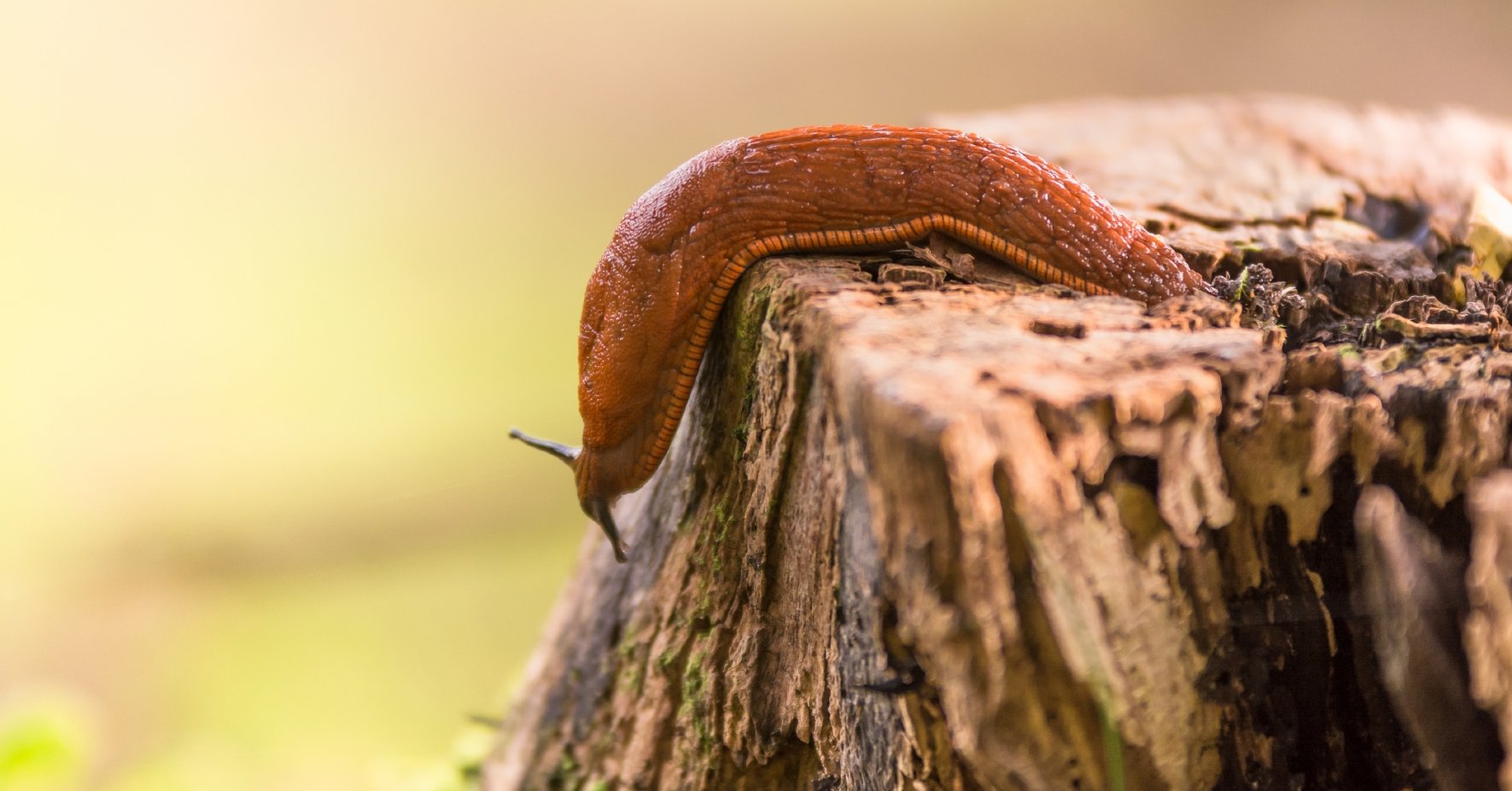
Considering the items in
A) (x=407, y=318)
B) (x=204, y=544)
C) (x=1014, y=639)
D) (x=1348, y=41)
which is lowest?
(x=204, y=544)

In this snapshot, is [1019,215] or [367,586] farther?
[367,586]

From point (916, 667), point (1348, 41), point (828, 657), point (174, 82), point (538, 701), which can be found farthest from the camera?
point (1348, 41)

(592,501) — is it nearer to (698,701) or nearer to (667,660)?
(667,660)

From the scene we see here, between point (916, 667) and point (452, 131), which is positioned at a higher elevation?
point (452, 131)

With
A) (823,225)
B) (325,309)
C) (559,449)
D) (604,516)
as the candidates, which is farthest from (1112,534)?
(325,309)

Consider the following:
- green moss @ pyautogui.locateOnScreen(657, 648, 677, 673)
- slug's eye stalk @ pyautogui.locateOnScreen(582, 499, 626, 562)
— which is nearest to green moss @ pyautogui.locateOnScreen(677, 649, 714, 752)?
green moss @ pyautogui.locateOnScreen(657, 648, 677, 673)

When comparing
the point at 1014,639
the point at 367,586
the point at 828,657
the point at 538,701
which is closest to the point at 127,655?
the point at 367,586

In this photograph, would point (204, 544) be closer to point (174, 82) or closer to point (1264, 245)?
point (174, 82)
